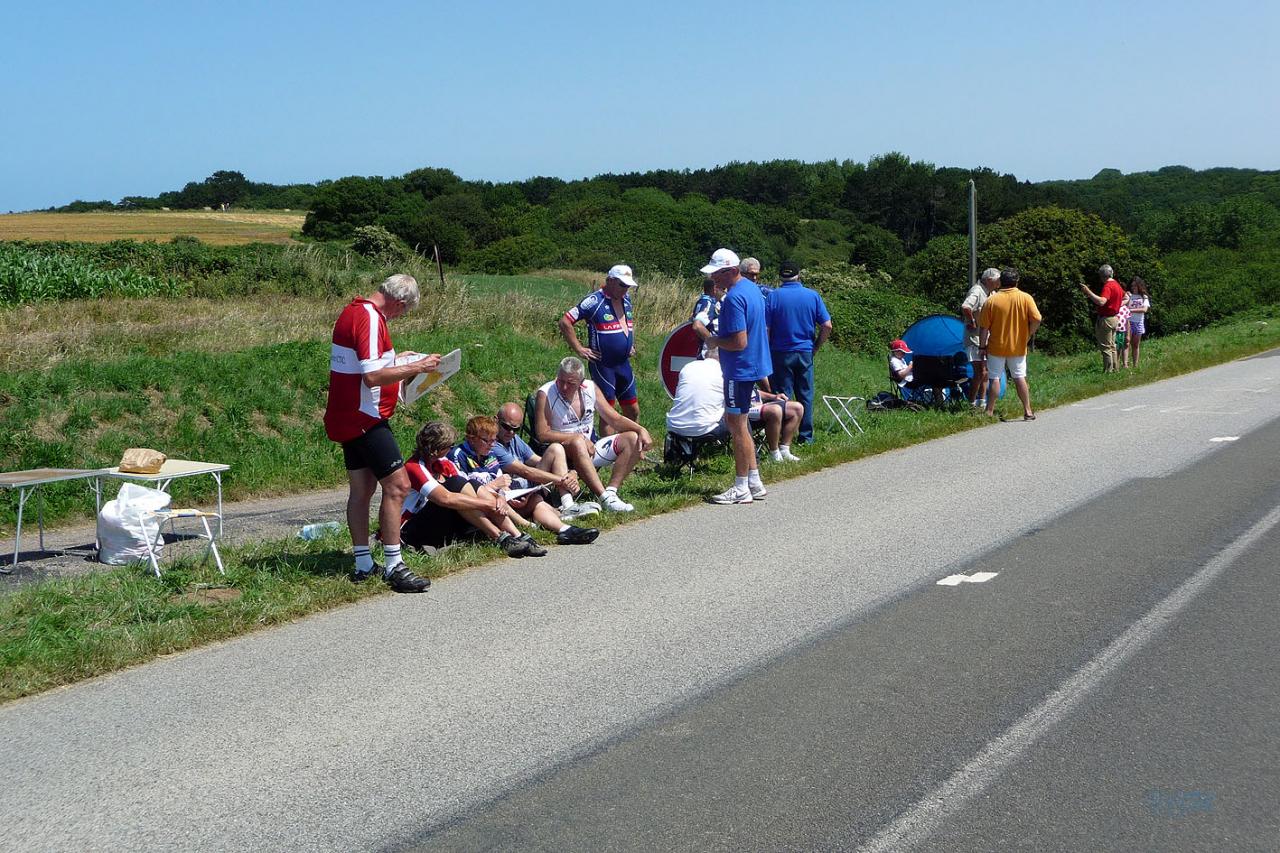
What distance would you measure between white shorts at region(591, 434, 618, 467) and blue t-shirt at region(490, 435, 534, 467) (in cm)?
106

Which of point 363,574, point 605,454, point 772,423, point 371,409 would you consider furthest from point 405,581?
point 772,423

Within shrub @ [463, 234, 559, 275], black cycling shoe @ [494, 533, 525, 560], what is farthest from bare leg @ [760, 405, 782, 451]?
shrub @ [463, 234, 559, 275]

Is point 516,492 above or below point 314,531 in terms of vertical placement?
above

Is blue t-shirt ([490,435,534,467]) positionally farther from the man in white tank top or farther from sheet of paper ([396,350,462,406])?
sheet of paper ([396,350,462,406])

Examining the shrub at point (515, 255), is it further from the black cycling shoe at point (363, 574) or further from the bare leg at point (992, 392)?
the black cycling shoe at point (363, 574)

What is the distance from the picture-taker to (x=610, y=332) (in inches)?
498

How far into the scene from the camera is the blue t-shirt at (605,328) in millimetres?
12602

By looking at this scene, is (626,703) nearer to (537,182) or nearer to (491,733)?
(491,733)

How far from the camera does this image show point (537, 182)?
4141 inches

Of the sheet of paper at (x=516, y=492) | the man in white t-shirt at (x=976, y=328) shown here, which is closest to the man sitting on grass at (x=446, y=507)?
the sheet of paper at (x=516, y=492)

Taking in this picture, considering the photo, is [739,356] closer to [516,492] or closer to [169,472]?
[516,492]

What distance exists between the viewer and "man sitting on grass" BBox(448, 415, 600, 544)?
9.32 m

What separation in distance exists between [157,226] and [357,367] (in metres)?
50.5

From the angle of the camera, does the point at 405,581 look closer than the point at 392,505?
Yes
